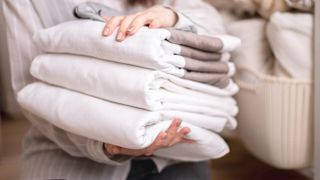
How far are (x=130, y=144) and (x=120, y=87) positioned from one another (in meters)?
0.08

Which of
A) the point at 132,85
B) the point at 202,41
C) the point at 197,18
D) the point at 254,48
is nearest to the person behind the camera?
the point at 132,85

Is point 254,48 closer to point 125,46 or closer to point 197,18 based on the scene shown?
point 197,18

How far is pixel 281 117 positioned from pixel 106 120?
1.43 ft

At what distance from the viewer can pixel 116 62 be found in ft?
2.11

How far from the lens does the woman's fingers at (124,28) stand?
63 centimetres

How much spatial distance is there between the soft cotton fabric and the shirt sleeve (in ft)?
0.39

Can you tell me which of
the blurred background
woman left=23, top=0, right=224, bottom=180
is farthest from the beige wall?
woman left=23, top=0, right=224, bottom=180

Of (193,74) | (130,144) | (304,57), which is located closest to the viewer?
(130,144)

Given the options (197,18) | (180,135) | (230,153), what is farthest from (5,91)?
(180,135)

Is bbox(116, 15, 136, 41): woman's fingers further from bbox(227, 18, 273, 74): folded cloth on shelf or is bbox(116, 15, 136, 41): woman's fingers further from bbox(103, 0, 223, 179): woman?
bbox(227, 18, 273, 74): folded cloth on shelf

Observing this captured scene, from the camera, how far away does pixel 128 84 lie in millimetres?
607

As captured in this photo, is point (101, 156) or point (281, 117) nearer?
point (101, 156)

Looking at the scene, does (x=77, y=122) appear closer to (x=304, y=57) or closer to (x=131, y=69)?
(x=131, y=69)

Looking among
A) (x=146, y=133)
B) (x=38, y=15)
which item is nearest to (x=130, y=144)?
(x=146, y=133)
